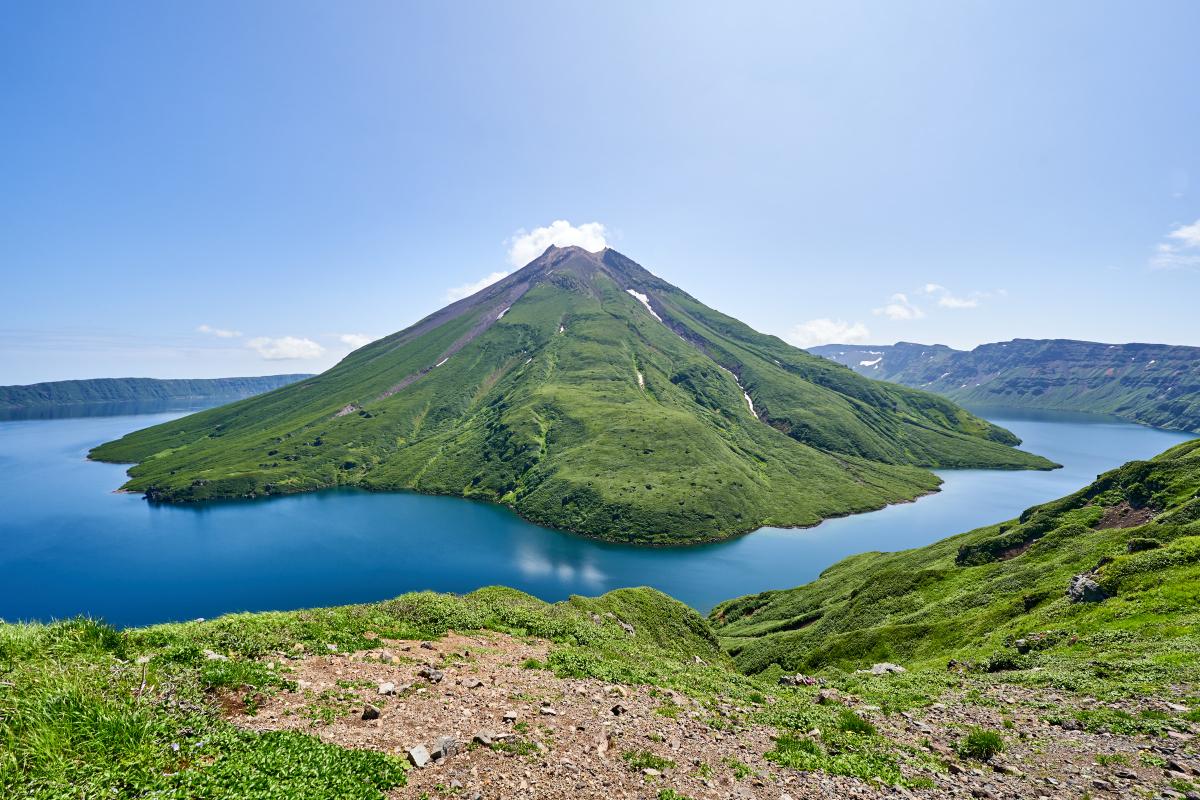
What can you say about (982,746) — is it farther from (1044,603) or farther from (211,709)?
(1044,603)

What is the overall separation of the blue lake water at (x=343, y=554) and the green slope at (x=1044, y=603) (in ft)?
152

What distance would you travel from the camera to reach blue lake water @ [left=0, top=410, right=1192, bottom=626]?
4085 inches

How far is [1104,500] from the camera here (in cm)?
5622

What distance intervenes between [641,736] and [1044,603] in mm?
39474

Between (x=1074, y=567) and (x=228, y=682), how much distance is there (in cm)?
5989

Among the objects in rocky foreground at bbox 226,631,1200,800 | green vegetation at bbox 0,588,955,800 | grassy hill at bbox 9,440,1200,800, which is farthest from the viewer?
rocky foreground at bbox 226,631,1200,800

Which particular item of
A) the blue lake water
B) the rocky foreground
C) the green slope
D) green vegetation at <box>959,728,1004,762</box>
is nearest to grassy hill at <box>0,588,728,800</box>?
the rocky foreground

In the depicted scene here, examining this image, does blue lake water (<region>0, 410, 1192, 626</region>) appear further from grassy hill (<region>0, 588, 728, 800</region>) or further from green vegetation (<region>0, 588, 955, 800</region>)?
grassy hill (<region>0, 588, 728, 800</region>)

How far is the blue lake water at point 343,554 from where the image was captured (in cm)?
10375

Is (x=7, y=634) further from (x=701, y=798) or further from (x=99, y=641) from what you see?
(x=701, y=798)

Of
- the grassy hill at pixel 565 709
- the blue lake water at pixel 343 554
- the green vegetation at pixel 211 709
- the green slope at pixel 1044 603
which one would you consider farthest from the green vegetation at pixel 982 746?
the blue lake water at pixel 343 554

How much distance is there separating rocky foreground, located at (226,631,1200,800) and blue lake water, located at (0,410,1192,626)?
282 feet

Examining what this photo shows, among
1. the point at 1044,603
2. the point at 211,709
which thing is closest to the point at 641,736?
the point at 211,709

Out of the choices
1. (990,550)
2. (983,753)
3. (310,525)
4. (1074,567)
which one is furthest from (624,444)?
(983,753)
